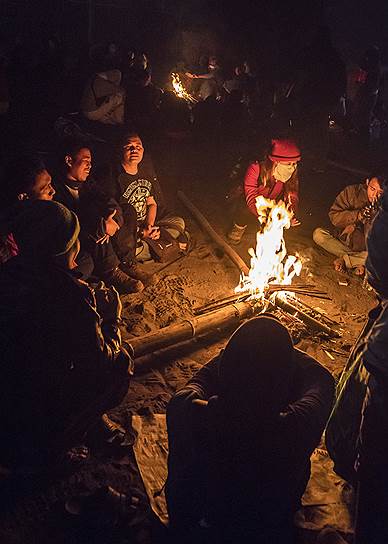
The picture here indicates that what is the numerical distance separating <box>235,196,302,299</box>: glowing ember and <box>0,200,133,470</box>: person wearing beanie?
10.9 ft

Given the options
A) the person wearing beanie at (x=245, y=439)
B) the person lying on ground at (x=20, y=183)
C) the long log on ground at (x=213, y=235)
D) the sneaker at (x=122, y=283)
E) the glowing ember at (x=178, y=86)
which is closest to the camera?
the person wearing beanie at (x=245, y=439)

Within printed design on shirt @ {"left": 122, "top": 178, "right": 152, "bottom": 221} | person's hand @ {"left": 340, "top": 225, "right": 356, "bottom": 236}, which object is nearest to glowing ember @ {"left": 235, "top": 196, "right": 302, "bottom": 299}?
person's hand @ {"left": 340, "top": 225, "right": 356, "bottom": 236}

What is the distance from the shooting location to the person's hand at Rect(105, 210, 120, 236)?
6348 millimetres

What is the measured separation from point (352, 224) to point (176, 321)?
3922 millimetres

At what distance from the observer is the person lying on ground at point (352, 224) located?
7.76 m

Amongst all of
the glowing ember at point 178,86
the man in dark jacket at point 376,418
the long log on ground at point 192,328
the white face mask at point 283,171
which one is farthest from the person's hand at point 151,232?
the glowing ember at point 178,86

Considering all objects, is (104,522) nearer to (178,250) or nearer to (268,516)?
(268,516)

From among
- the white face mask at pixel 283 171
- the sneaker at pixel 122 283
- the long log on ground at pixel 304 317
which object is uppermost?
the white face mask at pixel 283 171

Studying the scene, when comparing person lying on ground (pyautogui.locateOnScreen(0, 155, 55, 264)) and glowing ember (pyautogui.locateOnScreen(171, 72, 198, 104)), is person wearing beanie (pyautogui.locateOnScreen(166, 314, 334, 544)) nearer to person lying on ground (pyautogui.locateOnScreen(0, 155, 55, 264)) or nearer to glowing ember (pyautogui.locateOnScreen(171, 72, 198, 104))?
person lying on ground (pyautogui.locateOnScreen(0, 155, 55, 264))

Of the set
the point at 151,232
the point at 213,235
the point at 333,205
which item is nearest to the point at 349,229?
the point at 333,205

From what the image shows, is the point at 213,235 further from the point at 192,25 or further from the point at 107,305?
the point at 192,25

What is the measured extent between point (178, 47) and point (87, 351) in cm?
1783

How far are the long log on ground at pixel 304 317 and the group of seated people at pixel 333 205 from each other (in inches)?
74.7

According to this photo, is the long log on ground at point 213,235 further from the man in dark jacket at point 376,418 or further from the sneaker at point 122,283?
the man in dark jacket at point 376,418
